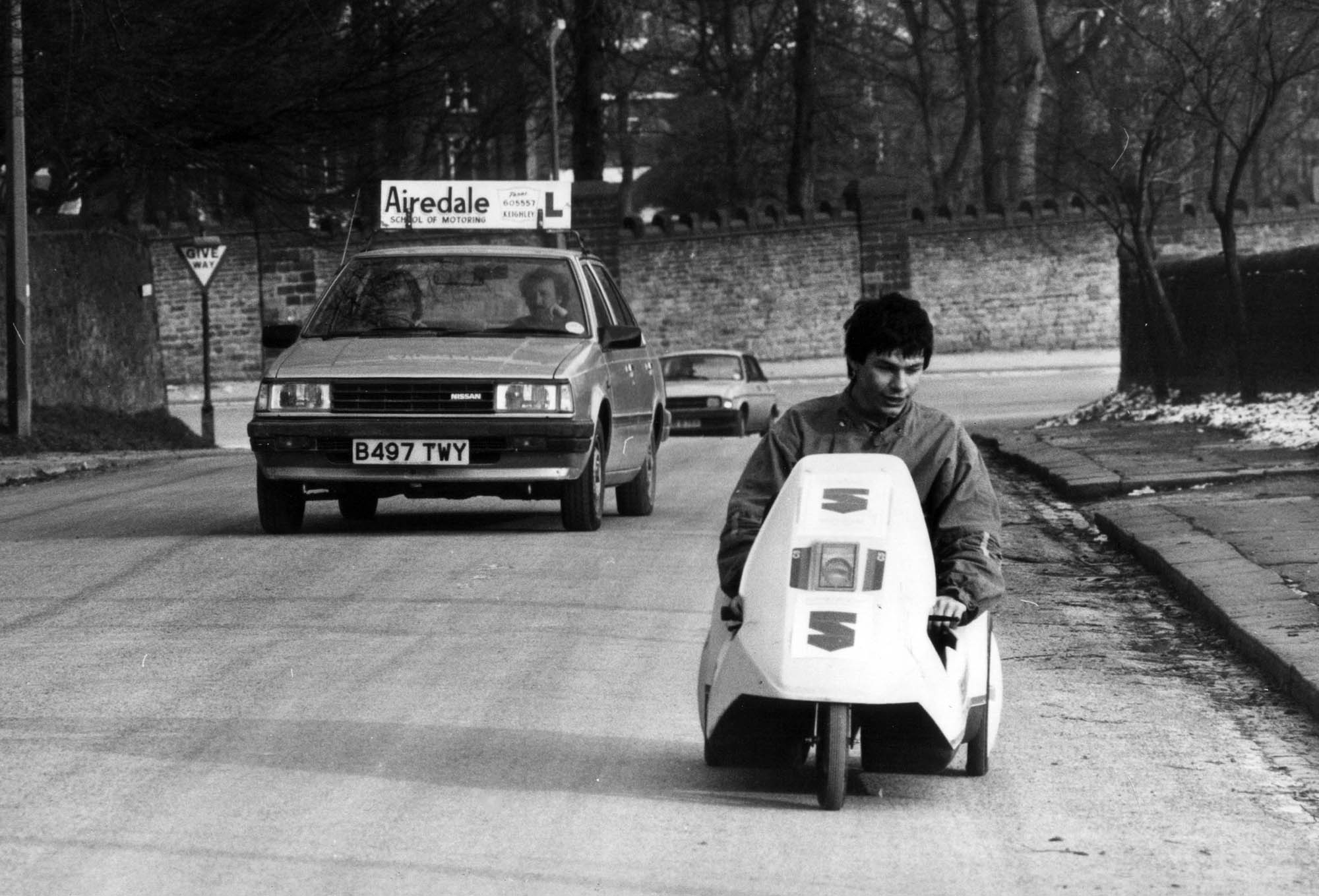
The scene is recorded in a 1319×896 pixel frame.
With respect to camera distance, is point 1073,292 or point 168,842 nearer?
point 168,842

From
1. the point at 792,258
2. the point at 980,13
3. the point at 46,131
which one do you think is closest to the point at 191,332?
the point at 792,258

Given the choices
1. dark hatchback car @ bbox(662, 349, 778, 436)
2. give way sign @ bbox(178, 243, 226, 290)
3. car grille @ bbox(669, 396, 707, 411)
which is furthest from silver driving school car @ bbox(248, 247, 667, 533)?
car grille @ bbox(669, 396, 707, 411)

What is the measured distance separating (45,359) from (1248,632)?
2271 cm

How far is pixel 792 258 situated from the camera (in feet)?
176

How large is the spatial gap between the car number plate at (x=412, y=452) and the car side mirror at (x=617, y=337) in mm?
1305

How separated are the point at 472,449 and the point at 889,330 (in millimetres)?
6886

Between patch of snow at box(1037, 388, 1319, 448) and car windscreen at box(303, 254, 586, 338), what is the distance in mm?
6667

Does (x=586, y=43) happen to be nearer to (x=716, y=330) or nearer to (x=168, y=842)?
(x=716, y=330)

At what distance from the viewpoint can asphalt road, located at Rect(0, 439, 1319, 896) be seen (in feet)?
16.9

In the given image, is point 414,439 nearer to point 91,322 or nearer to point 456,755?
point 456,755

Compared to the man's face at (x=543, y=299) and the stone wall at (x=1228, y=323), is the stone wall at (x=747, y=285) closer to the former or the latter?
the stone wall at (x=1228, y=323)

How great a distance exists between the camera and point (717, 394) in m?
31.6

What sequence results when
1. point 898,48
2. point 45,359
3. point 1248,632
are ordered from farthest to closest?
point 898,48
point 45,359
point 1248,632

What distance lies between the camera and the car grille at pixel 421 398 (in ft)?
41.4
